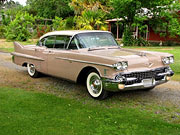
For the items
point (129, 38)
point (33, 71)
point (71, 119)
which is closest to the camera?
point (71, 119)

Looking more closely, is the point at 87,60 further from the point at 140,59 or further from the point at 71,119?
the point at 71,119

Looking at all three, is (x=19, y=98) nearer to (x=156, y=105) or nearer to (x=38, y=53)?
(x=38, y=53)

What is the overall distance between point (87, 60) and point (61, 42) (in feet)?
4.51

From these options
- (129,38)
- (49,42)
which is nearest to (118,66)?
Answer: (49,42)

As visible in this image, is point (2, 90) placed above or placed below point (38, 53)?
below

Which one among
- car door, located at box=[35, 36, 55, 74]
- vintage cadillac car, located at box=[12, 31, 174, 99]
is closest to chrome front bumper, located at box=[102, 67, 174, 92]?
vintage cadillac car, located at box=[12, 31, 174, 99]

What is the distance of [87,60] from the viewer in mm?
5305

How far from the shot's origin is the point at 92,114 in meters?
4.47

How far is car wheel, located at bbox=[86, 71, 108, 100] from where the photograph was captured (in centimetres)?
523

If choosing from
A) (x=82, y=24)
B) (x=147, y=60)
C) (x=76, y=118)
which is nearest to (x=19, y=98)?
(x=76, y=118)

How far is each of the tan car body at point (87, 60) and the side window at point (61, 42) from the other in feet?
0.42

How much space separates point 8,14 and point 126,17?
1632cm

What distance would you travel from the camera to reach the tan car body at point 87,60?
4883mm

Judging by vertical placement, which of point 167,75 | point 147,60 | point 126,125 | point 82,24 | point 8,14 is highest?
point 8,14
